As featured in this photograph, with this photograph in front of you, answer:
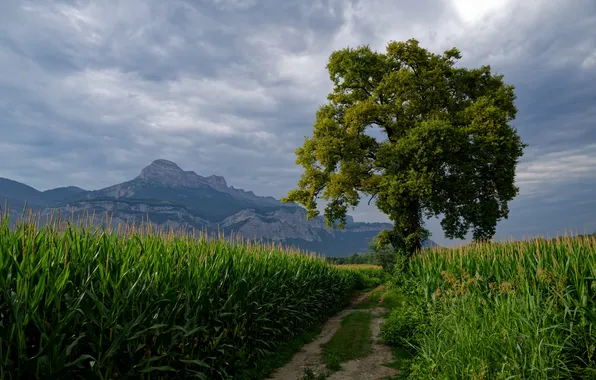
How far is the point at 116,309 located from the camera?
18.1 ft

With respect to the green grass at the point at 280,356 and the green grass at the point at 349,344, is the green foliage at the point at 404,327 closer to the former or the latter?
the green grass at the point at 349,344

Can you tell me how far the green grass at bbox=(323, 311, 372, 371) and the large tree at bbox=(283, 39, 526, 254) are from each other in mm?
11473

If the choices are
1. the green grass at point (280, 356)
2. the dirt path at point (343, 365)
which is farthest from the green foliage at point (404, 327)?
the green grass at point (280, 356)

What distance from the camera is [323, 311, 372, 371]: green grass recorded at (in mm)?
11041

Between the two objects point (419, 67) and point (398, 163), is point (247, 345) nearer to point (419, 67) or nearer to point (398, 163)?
point (398, 163)

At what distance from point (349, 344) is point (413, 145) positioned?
52.1 feet

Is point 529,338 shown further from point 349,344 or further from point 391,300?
point 391,300

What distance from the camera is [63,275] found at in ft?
16.1

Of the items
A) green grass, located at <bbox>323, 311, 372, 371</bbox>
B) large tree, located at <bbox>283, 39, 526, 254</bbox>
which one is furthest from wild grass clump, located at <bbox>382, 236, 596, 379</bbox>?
large tree, located at <bbox>283, 39, 526, 254</bbox>

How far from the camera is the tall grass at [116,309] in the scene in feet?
14.4

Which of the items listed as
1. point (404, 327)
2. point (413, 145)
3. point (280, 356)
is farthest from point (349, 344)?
point (413, 145)

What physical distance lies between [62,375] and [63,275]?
1230 mm

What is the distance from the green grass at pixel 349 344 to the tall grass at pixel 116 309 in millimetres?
2069

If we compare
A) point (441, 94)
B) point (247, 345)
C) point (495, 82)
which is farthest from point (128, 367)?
point (495, 82)
